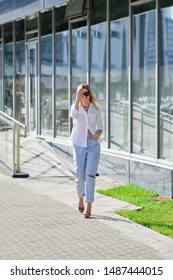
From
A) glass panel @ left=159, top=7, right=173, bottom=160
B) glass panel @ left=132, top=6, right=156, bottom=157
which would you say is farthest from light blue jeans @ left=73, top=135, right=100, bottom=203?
glass panel @ left=132, top=6, right=156, bottom=157

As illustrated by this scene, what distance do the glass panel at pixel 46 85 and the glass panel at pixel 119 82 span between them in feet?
13.6

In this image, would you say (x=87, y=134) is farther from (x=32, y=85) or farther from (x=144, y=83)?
(x=32, y=85)

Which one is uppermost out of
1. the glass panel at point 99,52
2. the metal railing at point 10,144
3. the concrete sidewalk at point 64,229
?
the glass panel at point 99,52

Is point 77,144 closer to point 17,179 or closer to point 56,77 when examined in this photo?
point 17,179

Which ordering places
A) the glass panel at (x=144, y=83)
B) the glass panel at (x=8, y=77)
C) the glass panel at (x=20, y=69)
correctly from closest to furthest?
the glass panel at (x=144, y=83)
the glass panel at (x=20, y=69)
the glass panel at (x=8, y=77)

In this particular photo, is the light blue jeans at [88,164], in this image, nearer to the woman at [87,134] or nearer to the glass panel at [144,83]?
the woman at [87,134]

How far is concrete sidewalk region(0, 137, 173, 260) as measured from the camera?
8.27m

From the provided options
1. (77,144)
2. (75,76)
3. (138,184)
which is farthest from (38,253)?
(75,76)

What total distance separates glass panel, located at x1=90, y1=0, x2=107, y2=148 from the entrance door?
4431mm

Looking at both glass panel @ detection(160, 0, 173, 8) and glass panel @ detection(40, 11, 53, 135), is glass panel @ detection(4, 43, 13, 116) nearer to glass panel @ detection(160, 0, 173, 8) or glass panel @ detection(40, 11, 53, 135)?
glass panel @ detection(40, 11, 53, 135)

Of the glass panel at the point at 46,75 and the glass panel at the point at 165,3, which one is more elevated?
the glass panel at the point at 165,3

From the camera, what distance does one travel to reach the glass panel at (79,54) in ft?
54.7

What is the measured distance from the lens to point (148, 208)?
11250 millimetres

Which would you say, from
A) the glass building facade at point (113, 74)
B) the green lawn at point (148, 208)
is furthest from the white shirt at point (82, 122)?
the glass building facade at point (113, 74)
